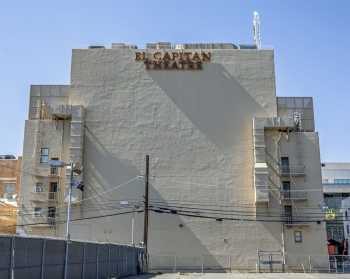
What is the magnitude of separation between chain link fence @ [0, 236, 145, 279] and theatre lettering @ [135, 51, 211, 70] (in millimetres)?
25178

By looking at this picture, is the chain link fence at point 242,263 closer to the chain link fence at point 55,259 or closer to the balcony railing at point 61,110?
the chain link fence at point 55,259

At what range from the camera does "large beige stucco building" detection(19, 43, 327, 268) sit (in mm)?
50094

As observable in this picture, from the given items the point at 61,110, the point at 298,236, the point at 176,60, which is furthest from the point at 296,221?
the point at 61,110

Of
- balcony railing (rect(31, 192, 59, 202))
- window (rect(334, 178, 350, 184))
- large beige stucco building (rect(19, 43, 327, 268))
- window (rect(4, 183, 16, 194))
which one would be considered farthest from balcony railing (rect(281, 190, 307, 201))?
window (rect(334, 178, 350, 184))

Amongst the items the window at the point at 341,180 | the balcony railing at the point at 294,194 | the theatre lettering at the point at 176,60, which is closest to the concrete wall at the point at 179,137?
the theatre lettering at the point at 176,60

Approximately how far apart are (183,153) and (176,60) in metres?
10.3

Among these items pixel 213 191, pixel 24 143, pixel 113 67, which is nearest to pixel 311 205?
pixel 213 191

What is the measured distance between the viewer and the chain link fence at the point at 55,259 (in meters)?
16.7

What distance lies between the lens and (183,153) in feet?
171

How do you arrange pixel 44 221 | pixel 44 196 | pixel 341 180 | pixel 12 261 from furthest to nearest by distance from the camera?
pixel 341 180 < pixel 44 196 < pixel 44 221 < pixel 12 261

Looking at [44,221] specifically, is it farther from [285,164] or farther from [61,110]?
[285,164]

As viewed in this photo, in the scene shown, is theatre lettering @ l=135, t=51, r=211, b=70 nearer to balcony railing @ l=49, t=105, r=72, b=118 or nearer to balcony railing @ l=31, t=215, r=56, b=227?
balcony railing @ l=49, t=105, r=72, b=118

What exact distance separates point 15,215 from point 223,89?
2674 centimetres

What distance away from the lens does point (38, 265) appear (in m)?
19.1
